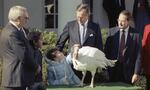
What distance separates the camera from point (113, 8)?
14.8 m

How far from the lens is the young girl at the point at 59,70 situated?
7738 millimetres

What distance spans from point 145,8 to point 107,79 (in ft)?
21.8

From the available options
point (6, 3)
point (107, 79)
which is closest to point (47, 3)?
point (6, 3)

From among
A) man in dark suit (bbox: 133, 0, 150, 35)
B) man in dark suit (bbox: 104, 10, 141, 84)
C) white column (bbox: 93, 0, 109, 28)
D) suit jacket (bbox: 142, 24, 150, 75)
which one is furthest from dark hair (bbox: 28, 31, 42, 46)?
white column (bbox: 93, 0, 109, 28)

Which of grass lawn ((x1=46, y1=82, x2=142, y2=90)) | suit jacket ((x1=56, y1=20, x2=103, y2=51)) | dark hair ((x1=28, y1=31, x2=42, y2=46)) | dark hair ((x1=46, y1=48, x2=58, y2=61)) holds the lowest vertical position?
grass lawn ((x1=46, y1=82, x2=142, y2=90))

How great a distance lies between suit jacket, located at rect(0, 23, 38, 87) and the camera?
20.1ft

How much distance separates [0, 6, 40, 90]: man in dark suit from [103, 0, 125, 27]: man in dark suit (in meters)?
8.51

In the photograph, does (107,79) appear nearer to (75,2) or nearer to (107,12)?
(75,2)

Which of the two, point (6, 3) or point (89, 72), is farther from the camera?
point (6, 3)

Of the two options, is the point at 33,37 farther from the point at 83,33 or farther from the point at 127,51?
the point at 127,51

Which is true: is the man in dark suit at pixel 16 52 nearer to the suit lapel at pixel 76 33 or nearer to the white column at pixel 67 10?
the suit lapel at pixel 76 33

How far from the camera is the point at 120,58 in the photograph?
766 cm

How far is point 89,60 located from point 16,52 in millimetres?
1601

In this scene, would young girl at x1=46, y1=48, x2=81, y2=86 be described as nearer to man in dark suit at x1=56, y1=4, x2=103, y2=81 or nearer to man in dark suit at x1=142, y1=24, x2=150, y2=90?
man in dark suit at x1=56, y1=4, x2=103, y2=81
